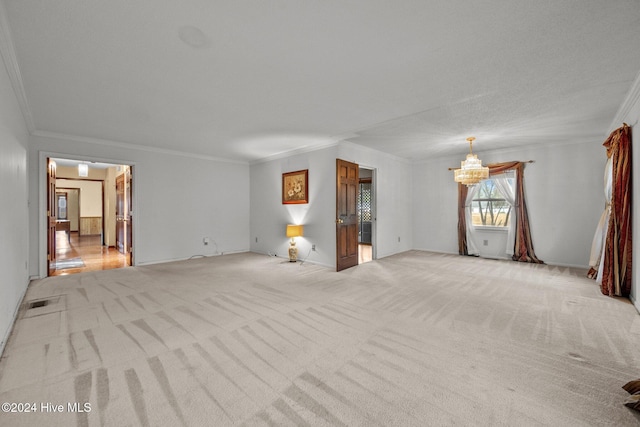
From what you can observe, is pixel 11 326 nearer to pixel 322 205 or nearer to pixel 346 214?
pixel 322 205

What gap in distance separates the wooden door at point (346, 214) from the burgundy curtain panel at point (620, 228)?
3.72m

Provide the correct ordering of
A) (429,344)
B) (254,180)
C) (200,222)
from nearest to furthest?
(429,344), (200,222), (254,180)

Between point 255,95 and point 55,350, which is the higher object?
point 255,95

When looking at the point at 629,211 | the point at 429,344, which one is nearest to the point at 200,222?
the point at 429,344

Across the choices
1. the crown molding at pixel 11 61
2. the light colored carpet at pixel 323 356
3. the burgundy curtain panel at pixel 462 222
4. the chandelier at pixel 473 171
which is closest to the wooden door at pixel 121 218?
the light colored carpet at pixel 323 356

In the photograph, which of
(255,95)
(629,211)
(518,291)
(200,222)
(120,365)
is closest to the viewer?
(120,365)

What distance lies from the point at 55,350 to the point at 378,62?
12.2 feet

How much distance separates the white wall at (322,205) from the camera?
17.8 ft

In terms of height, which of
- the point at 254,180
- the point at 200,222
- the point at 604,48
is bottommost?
the point at 200,222

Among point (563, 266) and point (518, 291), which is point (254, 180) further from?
point (563, 266)

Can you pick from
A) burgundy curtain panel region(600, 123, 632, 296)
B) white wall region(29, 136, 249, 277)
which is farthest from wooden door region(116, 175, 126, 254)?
burgundy curtain panel region(600, 123, 632, 296)

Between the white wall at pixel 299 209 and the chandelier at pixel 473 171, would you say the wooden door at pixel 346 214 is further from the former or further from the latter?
the chandelier at pixel 473 171

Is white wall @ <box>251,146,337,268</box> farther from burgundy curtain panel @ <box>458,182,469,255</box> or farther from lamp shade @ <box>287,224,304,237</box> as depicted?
burgundy curtain panel @ <box>458,182,469,255</box>

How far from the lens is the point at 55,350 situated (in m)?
2.16
